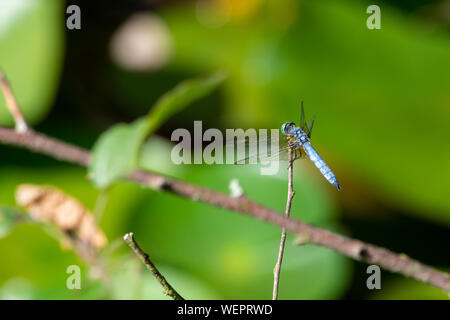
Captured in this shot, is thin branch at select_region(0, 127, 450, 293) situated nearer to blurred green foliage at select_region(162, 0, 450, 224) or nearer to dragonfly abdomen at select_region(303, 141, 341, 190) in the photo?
dragonfly abdomen at select_region(303, 141, 341, 190)

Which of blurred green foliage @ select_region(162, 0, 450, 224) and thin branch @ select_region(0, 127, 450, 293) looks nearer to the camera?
thin branch @ select_region(0, 127, 450, 293)

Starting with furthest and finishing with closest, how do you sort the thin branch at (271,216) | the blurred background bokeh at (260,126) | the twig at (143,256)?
the blurred background bokeh at (260,126) → the thin branch at (271,216) → the twig at (143,256)

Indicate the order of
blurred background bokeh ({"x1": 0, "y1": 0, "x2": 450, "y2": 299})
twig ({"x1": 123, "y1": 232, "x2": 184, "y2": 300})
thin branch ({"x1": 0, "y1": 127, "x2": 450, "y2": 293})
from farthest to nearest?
blurred background bokeh ({"x1": 0, "y1": 0, "x2": 450, "y2": 299}) → thin branch ({"x1": 0, "y1": 127, "x2": 450, "y2": 293}) → twig ({"x1": 123, "y1": 232, "x2": 184, "y2": 300})

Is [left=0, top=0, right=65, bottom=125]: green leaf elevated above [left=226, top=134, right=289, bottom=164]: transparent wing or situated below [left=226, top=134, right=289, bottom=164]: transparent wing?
above

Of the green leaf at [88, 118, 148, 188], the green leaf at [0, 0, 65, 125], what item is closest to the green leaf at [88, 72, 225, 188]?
the green leaf at [88, 118, 148, 188]

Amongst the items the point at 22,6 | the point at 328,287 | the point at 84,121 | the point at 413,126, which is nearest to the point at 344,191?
the point at 413,126

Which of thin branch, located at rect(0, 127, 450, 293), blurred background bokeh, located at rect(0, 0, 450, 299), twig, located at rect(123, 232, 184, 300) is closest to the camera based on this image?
twig, located at rect(123, 232, 184, 300)

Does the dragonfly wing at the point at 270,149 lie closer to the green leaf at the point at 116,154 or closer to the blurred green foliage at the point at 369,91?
the green leaf at the point at 116,154

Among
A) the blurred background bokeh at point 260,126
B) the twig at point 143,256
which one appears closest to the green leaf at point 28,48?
the blurred background bokeh at point 260,126
